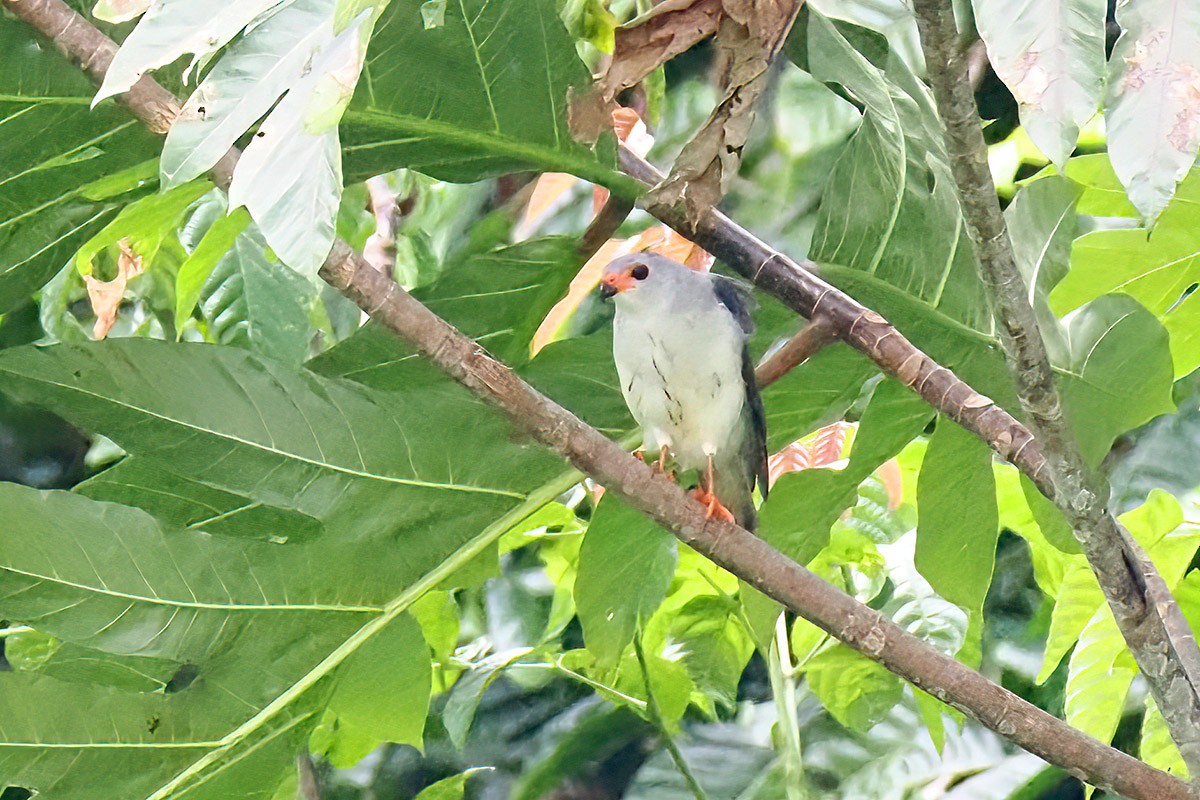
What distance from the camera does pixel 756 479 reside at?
4.61ft

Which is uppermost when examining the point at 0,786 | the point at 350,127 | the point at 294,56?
the point at 294,56

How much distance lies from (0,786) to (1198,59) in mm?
1033

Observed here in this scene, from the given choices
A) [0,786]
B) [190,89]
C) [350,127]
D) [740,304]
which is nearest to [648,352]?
[740,304]

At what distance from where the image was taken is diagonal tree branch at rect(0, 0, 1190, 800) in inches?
29.2

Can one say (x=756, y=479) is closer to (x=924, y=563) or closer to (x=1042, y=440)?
(x=924, y=563)

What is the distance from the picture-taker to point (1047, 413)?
2.64ft

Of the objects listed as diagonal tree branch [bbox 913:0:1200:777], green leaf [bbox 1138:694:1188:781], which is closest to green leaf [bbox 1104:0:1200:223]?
diagonal tree branch [bbox 913:0:1200:777]

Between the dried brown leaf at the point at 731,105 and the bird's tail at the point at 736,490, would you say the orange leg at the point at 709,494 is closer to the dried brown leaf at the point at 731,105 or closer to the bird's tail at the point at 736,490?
the bird's tail at the point at 736,490

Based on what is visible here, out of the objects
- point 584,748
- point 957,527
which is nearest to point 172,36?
point 957,527

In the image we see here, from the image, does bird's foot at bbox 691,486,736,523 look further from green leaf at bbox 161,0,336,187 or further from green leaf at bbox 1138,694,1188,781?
green leaf at bbox 161,0,336,187

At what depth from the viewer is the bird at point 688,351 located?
1.22 metres

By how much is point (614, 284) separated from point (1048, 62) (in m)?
0.85

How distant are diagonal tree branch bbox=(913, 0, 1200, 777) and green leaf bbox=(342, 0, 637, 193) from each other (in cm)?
37

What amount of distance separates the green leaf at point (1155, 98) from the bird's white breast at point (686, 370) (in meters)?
0.75
